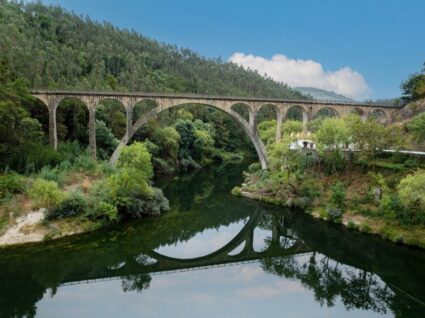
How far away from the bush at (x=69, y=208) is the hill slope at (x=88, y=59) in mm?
21316

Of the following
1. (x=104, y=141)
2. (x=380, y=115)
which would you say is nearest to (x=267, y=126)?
(x=380, y=115)

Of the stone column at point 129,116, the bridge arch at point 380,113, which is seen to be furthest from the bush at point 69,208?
the bridge arch at point 380,113

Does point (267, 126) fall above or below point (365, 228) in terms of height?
above

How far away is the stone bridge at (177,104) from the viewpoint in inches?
1189

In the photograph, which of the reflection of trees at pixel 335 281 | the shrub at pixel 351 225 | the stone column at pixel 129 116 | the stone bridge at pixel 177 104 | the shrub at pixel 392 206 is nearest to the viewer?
the reflection of trees at pixel 335 281

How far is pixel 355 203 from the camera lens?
25547mm

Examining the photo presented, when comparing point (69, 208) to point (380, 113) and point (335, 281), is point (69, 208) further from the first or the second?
point (380, 113)

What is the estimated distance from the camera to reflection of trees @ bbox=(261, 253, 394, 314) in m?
15.6

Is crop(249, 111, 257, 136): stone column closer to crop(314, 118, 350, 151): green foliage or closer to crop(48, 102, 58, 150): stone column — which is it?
crop(314, 118, 350, 151): green foliage

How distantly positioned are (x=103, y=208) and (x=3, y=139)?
856cm

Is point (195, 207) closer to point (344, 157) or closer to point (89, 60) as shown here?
point (344, 157)

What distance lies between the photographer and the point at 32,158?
83.4 ft

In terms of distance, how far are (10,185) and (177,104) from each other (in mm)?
18720

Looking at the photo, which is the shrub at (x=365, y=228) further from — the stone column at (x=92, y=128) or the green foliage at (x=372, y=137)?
the stone column at (x=92, y=128)
